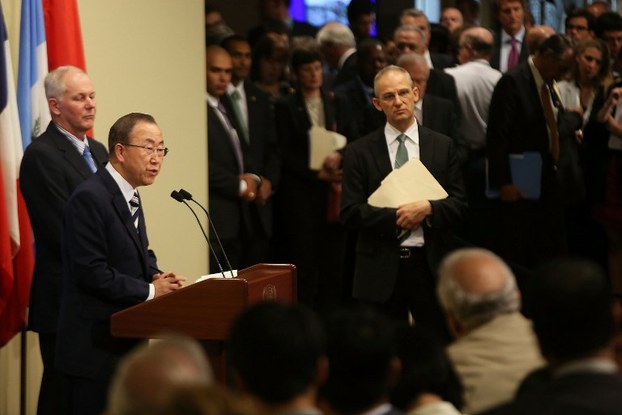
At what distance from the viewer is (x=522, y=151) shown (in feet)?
26.2

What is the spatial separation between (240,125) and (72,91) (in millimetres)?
2197

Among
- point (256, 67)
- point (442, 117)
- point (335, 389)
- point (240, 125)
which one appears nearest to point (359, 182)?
point (442, 117)

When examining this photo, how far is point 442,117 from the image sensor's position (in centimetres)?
717

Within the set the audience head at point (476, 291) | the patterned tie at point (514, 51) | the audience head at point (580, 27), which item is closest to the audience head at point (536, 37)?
the patterned tie at point (514, 51)

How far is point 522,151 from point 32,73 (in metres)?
3.31

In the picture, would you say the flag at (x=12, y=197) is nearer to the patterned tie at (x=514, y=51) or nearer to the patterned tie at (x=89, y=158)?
the patterned tie at (x=89, y=158)

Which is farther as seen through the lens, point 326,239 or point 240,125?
point 326,239

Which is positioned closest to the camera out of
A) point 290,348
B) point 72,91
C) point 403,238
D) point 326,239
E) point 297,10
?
point 290,348

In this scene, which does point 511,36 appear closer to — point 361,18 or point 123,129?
point 361,18

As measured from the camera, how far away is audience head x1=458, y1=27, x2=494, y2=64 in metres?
8.52

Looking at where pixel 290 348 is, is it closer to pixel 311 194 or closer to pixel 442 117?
pixel 442 117

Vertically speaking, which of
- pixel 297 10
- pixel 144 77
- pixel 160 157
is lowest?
pixel 160 157

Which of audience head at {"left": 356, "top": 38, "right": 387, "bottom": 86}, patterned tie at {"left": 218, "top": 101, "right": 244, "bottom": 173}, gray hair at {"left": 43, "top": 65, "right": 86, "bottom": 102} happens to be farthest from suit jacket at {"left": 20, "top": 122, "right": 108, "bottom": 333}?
audience head at {"left": 356, "top": 38, "right": 387, "bottom": 86}

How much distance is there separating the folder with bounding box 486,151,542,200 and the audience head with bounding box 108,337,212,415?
5662mm
